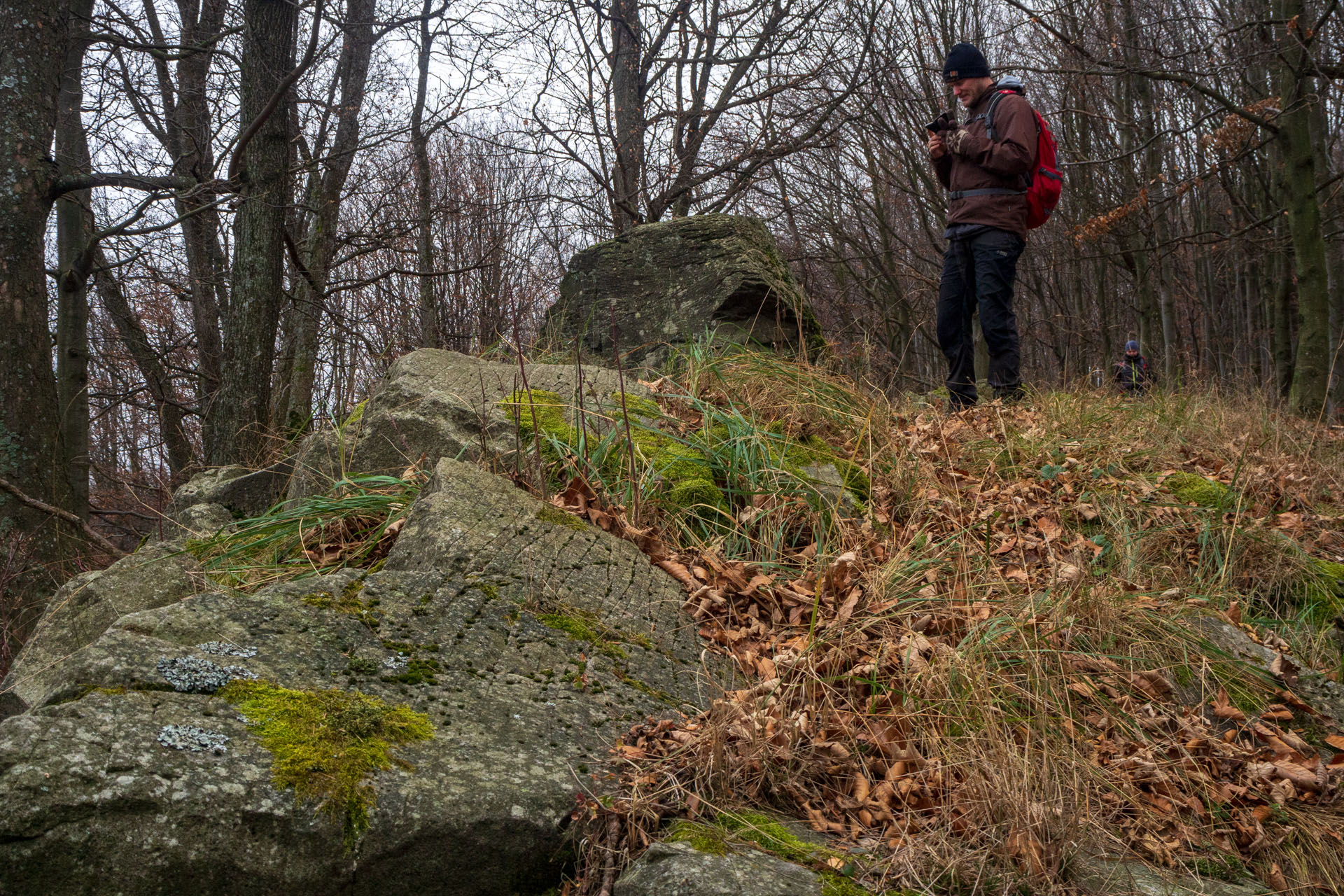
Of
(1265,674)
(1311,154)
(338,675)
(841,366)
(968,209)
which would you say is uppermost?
(1311,154)

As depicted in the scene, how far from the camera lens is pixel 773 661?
239 cm

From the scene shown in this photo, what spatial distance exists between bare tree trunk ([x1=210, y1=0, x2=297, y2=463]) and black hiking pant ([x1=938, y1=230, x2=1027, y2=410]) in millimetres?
4748

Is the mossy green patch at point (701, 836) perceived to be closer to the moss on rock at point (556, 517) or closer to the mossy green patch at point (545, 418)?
the moss on rock at point (556, 517)

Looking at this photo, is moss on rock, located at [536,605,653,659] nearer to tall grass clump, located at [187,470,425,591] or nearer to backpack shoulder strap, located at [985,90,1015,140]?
tall grass clump, located at [187,470,425,591]

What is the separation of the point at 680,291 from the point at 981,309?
2037 millimetres

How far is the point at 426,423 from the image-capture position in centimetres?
358

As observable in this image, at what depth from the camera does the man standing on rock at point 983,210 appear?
5.06 m

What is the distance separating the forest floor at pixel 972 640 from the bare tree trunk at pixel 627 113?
20.6 ft

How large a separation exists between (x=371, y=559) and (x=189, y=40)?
8.36 m

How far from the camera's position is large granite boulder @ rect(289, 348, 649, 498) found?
3523 mm

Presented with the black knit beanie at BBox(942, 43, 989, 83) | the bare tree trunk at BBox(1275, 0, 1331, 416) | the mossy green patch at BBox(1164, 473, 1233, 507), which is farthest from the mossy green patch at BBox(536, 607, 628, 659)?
the bare tree trunk at BBox(1275, 0, 1331, 416)

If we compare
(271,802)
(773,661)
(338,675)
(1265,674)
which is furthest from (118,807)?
(1265,674)

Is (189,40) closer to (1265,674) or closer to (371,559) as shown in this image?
(371,559)

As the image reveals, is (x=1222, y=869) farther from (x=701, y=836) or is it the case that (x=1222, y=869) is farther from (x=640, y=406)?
(x=640, y=406)
